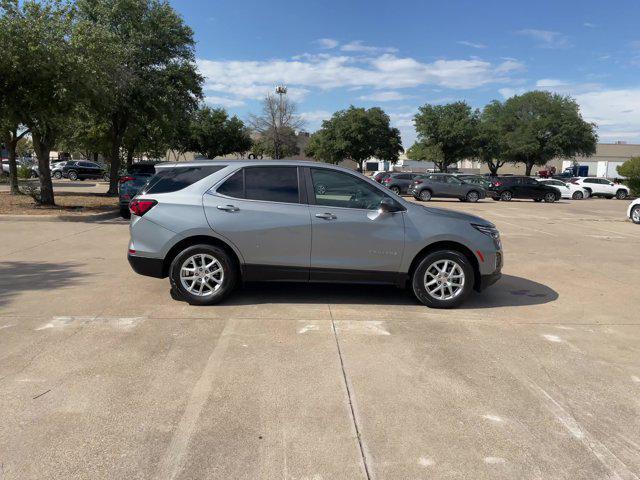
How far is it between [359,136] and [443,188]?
29673mm

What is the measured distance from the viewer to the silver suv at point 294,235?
578 cm

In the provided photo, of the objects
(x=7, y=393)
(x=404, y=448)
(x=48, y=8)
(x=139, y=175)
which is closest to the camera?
(x=404, y=448)

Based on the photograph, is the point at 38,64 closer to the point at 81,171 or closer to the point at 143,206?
the point at 143,206

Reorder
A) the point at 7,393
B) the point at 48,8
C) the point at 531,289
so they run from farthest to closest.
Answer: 1. the point at 48,8
2. the point at 531,289
3. the point at 7,393

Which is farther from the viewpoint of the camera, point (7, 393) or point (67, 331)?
point (67, 331)

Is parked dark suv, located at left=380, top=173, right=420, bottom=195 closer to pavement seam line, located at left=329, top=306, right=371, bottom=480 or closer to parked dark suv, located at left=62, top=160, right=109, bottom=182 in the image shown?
parked dark suv, located at left=62, top=160, right=109, bottom=182

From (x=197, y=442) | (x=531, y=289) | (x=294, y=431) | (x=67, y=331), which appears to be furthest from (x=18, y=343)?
(x=531, y=289)

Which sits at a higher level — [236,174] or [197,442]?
[236,174]

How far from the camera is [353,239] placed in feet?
19.0

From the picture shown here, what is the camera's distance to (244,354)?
4.47 meters

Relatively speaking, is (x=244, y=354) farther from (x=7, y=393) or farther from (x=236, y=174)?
(x=236, y=174)

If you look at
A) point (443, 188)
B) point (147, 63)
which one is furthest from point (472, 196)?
point (147, 63)

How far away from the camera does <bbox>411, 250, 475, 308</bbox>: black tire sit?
5879mm

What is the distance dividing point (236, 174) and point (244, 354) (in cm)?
239
